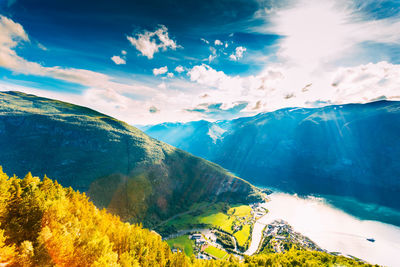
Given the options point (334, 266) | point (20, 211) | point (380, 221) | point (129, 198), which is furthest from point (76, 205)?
point (380, 221)

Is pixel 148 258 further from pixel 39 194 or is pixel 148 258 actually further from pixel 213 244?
pixel 213 244

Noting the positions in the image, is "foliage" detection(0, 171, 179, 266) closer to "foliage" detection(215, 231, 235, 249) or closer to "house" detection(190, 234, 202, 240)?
"foliage" detection(215, 231, 235, 249)

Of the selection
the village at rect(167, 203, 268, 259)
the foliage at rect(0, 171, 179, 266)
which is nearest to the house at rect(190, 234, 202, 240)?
the village at rect(167, 203, 268, 259)

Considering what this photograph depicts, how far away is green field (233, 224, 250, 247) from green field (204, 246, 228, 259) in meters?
23.3

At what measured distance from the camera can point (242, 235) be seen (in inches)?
6270

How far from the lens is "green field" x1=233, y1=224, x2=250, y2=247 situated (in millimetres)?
147325

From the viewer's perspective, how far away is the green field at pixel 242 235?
14732 cm

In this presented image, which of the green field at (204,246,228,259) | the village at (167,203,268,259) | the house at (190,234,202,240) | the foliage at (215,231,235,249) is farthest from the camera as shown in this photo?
the house at (190,234,202,240)

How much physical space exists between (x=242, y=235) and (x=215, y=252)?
44.2 metres

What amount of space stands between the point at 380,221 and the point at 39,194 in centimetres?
31081

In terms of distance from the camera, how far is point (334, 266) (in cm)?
7106

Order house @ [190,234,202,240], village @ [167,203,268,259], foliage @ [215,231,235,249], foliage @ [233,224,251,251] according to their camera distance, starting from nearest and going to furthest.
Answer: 1. village @ [167,203,268,259]
2. foliage @ [215,231,235,249]
3. house @ [190,234,202,240]
4. foliage @ [233,224,251,251]

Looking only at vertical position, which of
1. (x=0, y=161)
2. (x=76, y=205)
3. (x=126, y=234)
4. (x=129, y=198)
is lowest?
(x=0, y=161)

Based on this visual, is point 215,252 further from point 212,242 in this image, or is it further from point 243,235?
point 243,235
